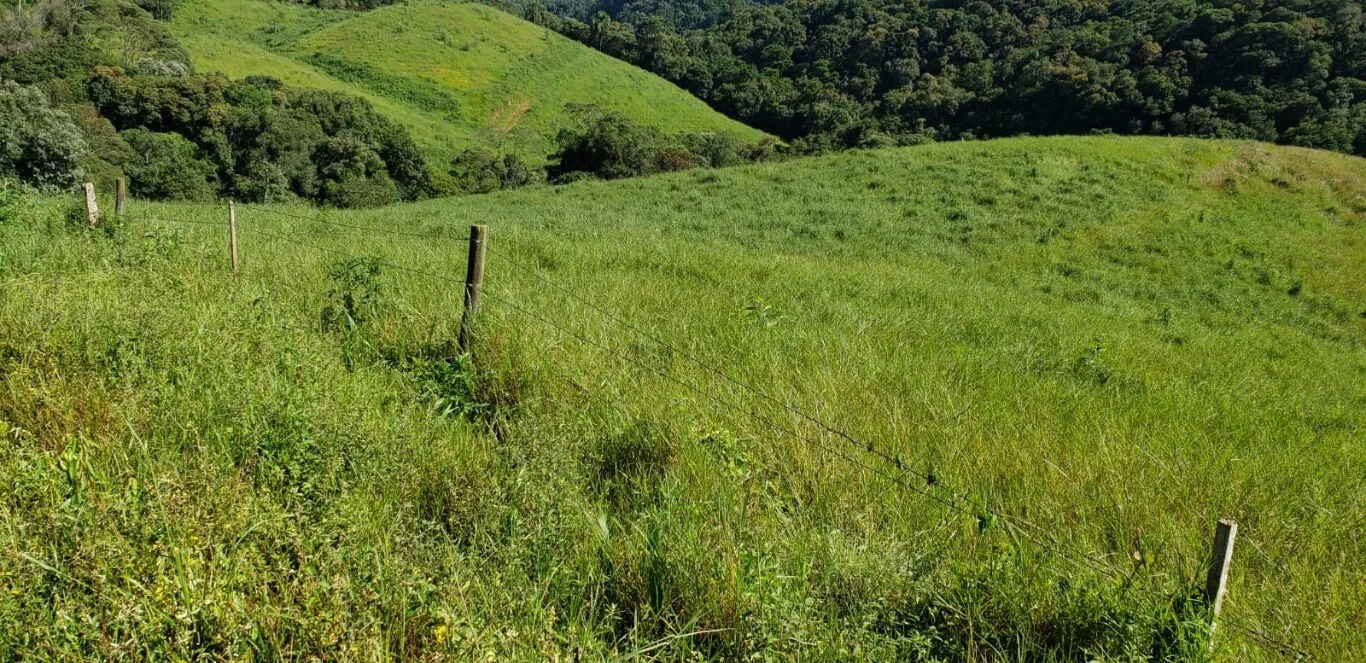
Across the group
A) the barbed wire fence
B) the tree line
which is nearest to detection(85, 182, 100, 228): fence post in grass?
the barbed wire fence

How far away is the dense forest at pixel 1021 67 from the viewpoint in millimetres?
47500

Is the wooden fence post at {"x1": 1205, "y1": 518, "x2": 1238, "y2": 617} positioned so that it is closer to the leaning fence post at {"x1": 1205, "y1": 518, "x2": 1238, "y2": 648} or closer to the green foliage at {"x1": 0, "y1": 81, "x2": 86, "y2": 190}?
the leaning fence post at {"x1": 1205, "y1": 518, "x2": 1238, "y2": 648}

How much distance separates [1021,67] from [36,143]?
85.8 m

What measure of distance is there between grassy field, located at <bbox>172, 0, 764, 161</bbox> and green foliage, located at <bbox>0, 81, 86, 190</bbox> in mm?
35557

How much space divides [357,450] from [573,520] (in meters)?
1.28

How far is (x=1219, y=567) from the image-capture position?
2.07 m

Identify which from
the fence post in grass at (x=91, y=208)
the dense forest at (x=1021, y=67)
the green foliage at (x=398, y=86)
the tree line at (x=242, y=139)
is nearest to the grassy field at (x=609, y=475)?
the fence post in grass at (x=91, y=208)

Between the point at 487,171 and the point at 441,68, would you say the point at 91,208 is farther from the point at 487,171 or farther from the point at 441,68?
the point at 441,68

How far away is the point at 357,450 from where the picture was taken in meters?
3.27

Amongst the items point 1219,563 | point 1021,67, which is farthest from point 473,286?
point 1021,67

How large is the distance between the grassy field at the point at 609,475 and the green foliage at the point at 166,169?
161 feet

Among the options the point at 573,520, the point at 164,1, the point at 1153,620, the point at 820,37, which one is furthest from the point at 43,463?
→ the point at 820,37

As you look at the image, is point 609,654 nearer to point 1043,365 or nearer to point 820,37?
point 1043,365

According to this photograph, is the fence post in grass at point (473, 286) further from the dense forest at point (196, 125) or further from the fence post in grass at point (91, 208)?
the dense forest at point (196, 125)
